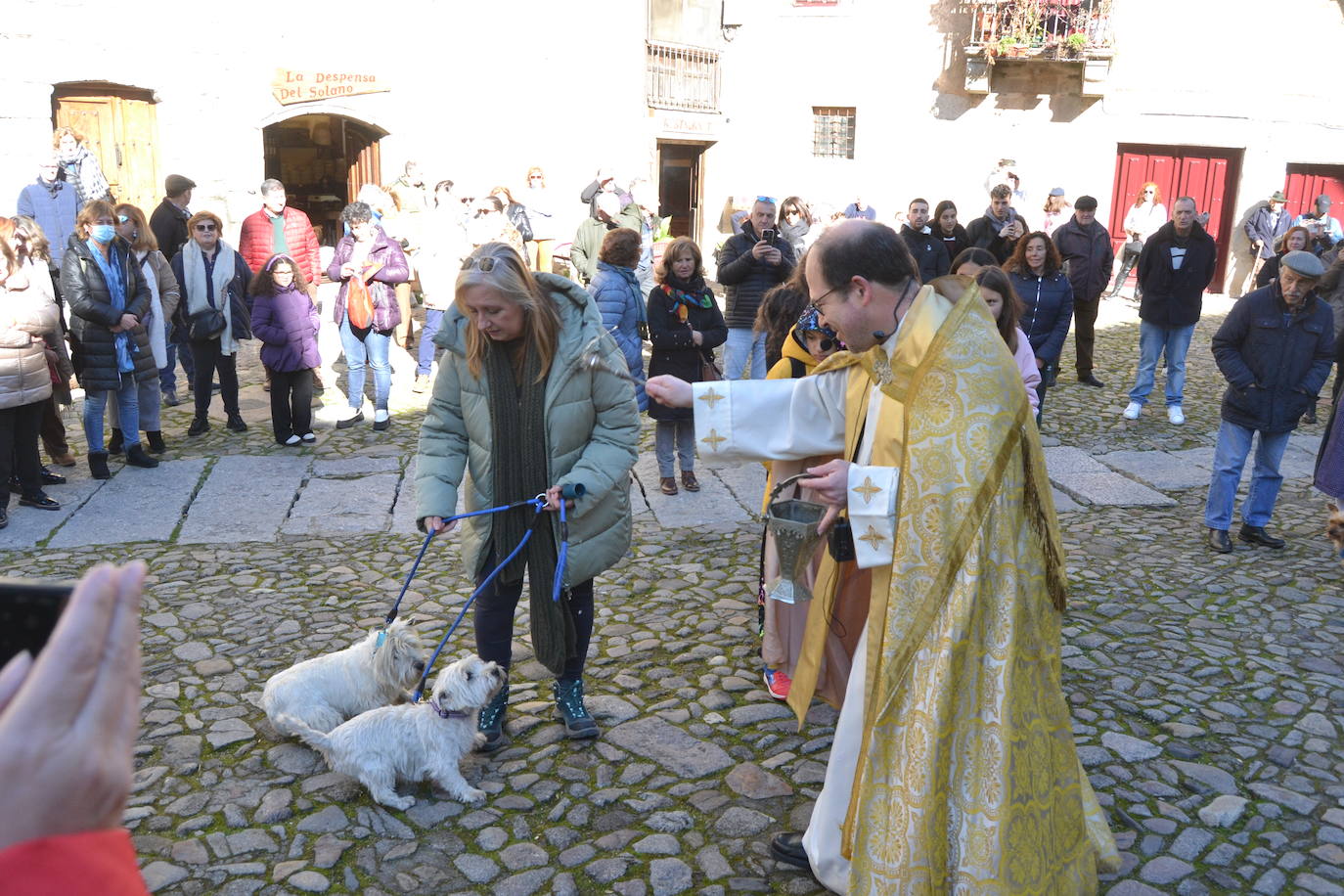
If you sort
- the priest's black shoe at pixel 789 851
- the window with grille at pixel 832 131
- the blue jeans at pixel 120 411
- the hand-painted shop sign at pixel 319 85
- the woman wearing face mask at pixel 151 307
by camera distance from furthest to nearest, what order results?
the window with grille at pixel 832 131 → the hand-painted shop sign at pixel 319 85 → the woman wearing face mask at pixel 151 307 → the blue jeans at pixel 120 411 → the priest's black shoe at pixel 789 851

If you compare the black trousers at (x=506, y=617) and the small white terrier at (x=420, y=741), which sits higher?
the black trousers at (x=506, y=617)

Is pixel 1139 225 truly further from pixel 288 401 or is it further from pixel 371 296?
pixel 288 401

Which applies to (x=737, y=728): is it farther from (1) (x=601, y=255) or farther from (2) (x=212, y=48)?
(2) (x=212, y=48)

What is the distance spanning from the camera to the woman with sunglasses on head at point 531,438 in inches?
153

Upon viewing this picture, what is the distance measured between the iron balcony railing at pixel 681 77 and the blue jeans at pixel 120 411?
13552 millimetres

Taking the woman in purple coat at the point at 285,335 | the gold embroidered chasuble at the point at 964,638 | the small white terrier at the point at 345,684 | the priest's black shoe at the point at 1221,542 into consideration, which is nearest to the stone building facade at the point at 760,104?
the woman in purple coat at the point at 285,335

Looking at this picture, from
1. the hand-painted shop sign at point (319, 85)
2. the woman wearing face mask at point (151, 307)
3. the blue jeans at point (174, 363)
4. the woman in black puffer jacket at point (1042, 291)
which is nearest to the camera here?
the woman wearing face mask at point (151, 307)

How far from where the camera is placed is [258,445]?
8.79 m

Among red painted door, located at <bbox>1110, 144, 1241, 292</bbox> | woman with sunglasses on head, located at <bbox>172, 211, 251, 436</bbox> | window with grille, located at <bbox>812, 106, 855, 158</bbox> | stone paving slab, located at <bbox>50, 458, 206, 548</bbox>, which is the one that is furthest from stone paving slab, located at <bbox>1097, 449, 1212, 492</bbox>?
window with grille, located at <bbox>812, 106, 855, 158</bbox>

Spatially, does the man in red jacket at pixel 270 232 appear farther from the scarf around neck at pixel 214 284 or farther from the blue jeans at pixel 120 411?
the blue jeans at pixel 120 411

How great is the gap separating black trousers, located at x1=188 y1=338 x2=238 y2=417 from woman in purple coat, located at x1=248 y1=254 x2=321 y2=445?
470mm

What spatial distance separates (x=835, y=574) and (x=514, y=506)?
1.21 meters

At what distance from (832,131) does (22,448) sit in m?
16.4

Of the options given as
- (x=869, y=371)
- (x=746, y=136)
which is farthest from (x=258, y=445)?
(x=746, y=136)
